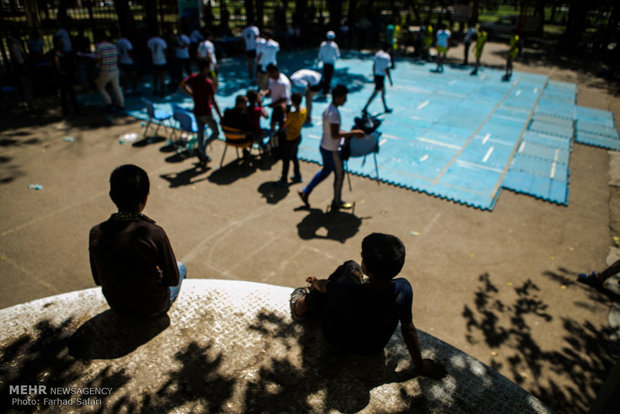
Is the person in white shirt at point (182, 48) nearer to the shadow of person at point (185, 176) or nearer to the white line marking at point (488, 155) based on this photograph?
the shadow of person at point (185, 176)

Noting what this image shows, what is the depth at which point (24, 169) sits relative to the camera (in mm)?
7949

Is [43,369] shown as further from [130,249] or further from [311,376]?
[311,376]

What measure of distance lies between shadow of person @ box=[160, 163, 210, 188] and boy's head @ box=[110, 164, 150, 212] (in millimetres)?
4734

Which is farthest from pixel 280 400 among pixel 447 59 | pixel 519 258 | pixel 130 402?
pixel 447 59

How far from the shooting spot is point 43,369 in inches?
126

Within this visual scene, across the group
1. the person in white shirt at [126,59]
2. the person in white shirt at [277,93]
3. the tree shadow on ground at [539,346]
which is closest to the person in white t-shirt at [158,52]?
the person in white shirt at [126,59]

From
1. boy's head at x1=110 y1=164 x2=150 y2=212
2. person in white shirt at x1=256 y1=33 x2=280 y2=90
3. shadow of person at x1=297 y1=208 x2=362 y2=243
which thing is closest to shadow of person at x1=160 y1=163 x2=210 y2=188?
shadow of person at x1=297 y1=208 x2=362 y2=243

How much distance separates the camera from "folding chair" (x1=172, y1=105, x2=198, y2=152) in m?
8.45

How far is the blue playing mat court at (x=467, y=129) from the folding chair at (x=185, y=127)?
8.14 feet

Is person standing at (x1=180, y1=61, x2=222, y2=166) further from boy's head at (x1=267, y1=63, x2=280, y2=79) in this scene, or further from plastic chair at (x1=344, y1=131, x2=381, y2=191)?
plastic chair at (x1=344, y1=131, x2=381, y2=191)

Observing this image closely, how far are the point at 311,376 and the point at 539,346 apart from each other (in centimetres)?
300

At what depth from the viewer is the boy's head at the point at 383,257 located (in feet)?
8.89

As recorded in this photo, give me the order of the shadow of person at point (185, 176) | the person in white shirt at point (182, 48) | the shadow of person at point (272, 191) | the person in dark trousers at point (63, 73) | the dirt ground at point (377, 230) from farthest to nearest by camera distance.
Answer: the person in white shirt at point (182, 48), the person in dark trousers at point (63, 73), the shadow of person at point (185, 176), the shadow of person at point (272, 191), the dirt ground at point (377, 230)

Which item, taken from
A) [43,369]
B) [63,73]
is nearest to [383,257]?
[43,369]
